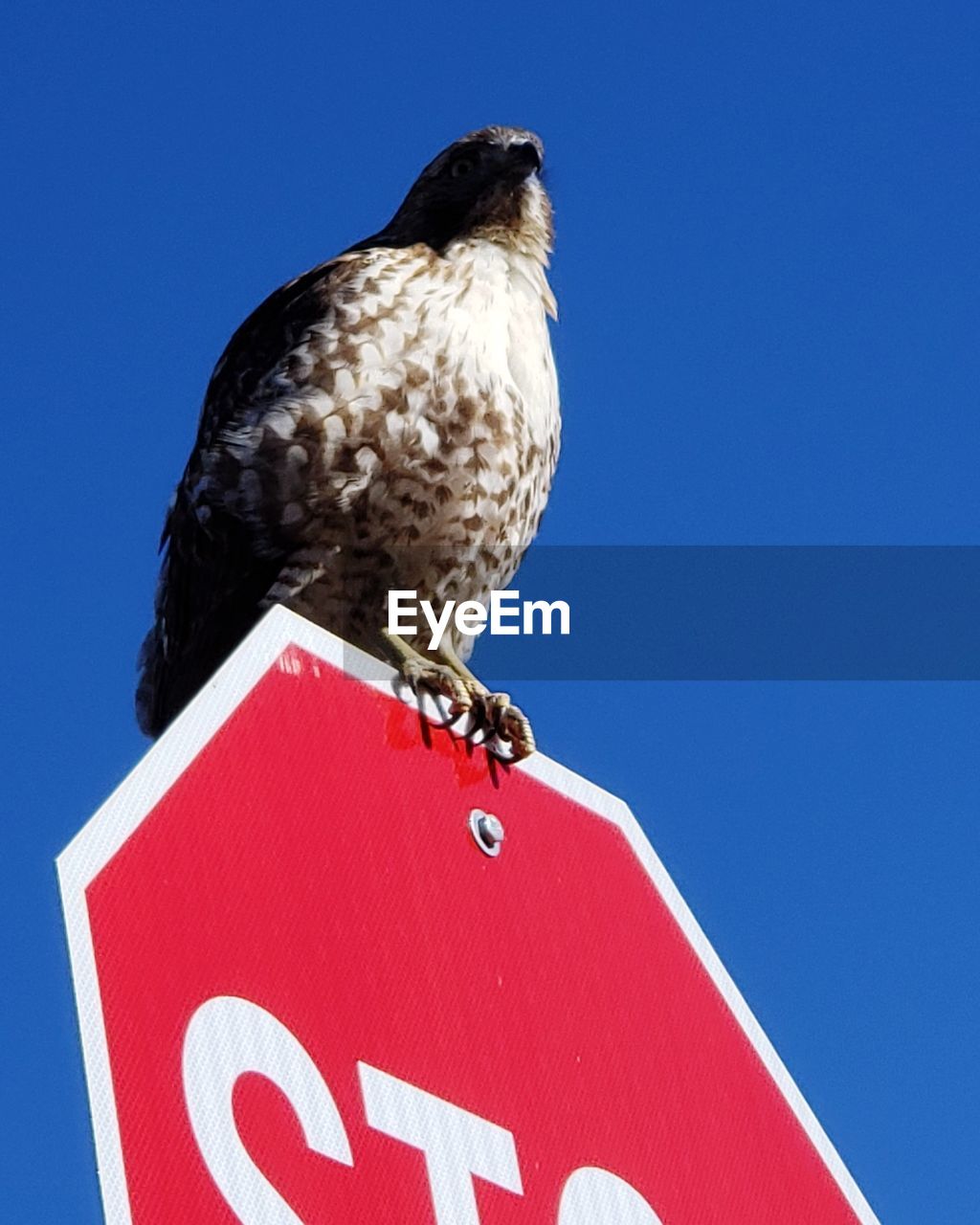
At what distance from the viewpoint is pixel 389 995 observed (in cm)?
142

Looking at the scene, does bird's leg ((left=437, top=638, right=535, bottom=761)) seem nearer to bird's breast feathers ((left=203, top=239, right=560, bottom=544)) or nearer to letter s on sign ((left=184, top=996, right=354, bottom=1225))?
letter s on sign ((left=184, top=996, right=354, bottom=1225))

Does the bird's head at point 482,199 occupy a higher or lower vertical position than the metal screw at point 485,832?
higher

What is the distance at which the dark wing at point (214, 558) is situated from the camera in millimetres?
3143

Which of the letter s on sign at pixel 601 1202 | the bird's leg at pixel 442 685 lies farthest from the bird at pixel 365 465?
the letter s on sign at pixel 601 1202

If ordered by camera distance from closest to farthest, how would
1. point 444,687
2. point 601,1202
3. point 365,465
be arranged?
1. point 601,1202
2. point 444,687
3. point 365,465

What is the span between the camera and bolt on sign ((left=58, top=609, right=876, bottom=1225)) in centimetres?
118

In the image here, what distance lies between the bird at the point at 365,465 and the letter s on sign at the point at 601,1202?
51.7 inches

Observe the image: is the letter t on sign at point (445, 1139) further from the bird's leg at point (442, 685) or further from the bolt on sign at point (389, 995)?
the bird's leg at point (442, 685)

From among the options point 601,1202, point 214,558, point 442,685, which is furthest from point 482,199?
point 601,1202

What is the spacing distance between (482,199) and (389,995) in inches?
103

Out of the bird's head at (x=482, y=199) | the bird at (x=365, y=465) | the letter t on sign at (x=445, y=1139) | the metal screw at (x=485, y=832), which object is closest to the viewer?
the letter t on sign at (x=445, y=1139)

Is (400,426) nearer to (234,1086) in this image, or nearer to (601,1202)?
(601,1202)

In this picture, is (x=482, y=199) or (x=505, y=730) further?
(x=482, y=199)

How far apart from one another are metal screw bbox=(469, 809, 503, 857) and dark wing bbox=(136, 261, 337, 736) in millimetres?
1443
